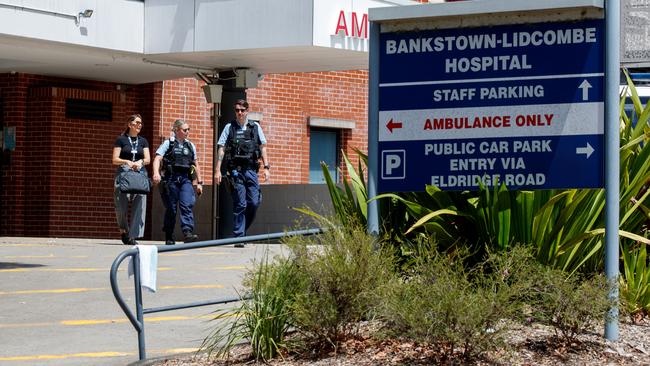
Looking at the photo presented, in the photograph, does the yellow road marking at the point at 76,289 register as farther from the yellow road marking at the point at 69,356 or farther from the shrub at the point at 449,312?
the shrub at the point at 449,312

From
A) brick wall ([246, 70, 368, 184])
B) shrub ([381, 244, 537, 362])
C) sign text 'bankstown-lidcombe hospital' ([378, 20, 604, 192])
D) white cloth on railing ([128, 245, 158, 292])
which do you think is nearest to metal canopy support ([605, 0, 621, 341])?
sign text 'bankstown-lidcombe hospital' ([378, 20, 604, 192])

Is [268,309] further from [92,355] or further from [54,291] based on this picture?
[54,291]

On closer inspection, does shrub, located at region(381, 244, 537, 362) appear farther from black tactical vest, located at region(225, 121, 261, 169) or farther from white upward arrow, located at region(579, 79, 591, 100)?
black tactical vest, located at region(225, 121, 261, 169)

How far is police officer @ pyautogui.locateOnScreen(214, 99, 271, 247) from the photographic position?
17641mm

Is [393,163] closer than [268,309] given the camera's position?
No

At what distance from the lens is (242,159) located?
17.6 meters

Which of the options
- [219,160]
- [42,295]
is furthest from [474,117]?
[219,160]

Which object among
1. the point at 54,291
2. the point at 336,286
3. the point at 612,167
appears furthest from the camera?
the point at 54,291

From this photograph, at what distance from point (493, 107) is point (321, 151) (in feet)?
64.4

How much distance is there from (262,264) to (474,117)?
1.64 m

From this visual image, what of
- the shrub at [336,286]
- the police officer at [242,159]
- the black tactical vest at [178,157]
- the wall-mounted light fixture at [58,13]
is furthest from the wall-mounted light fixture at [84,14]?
the shrub at [336,286]

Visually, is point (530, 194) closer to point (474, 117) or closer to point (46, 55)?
point (474, 117)

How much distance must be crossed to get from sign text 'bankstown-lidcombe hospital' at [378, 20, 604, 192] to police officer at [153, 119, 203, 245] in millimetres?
10289

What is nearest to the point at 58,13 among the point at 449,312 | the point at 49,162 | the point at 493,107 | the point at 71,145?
the point at 49,162
